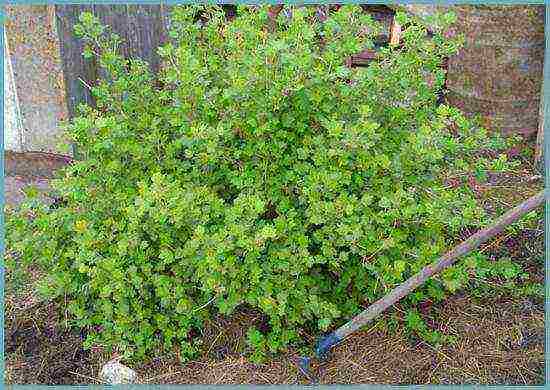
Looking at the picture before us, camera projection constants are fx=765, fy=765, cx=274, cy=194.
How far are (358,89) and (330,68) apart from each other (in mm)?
211

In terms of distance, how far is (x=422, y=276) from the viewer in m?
2.76

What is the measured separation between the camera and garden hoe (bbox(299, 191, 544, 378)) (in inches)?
103

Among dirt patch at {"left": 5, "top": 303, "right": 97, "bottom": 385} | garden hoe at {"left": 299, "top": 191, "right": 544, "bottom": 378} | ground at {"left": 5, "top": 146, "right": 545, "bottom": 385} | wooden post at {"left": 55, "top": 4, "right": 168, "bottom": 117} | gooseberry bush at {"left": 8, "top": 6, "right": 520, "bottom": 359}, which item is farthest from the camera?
wooden post at {"left": 55, "top": 4, "right": 168, "bottom": 117}

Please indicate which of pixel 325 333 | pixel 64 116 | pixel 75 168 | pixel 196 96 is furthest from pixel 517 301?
pixel 64 116

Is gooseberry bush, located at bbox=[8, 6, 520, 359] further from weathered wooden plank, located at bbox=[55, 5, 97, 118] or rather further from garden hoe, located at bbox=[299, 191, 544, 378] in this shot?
weathered wooden plank, located at bbox=[55, 5, 97, 118]

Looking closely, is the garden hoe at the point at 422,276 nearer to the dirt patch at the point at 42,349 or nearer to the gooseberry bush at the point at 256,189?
the gooseberry bush at the point at 256,189

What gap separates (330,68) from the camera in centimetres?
293

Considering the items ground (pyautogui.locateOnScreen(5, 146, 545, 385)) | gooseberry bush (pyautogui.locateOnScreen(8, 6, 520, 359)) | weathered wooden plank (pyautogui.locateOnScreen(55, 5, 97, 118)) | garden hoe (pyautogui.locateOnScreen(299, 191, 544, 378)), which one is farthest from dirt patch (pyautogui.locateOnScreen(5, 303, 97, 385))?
weathered wooden plank (pyautogui.locateOnScreen(55, 5, 97, 118))

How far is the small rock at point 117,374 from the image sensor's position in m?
3.15

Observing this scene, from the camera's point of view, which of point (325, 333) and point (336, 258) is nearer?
point (336, 258)

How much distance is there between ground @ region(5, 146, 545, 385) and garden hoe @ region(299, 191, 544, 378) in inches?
4.5

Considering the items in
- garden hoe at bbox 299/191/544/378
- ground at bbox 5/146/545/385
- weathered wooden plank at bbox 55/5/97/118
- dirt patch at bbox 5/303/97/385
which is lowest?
dirt patch at bbox 5/303/97/385

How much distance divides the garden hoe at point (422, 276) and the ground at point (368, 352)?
0.12 m

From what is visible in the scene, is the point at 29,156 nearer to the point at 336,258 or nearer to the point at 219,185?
the point at 219,185
